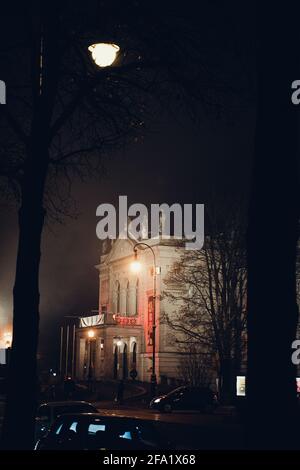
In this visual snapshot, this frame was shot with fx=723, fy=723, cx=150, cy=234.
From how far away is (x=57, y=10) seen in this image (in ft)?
48.7

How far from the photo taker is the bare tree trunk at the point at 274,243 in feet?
20.9

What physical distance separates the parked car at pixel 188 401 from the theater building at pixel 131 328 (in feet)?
61.6

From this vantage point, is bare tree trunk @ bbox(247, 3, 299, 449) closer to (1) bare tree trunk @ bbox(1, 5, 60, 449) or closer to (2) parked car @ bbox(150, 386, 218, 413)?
(1) bare tree trunk @ bbox(1, 5, 60, 449)

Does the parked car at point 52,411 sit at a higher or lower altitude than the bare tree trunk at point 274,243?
lower

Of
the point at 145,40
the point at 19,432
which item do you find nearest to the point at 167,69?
the point at 145,40

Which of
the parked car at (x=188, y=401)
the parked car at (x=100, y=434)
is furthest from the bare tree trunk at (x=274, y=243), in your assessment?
the parked car at (x=188, y=401)

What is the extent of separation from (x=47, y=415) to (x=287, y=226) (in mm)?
16912

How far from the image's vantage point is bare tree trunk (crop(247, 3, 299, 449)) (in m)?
6.37

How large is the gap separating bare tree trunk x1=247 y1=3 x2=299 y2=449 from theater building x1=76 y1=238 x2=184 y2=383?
62824mm

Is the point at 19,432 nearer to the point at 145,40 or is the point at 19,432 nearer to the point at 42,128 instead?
the point at 42,128

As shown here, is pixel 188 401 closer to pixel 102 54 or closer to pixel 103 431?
pixel 103 431

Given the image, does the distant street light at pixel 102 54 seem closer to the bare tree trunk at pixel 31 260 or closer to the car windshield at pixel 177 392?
the bare tree trunk at pixel 31 260

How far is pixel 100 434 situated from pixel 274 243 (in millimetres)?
6391
